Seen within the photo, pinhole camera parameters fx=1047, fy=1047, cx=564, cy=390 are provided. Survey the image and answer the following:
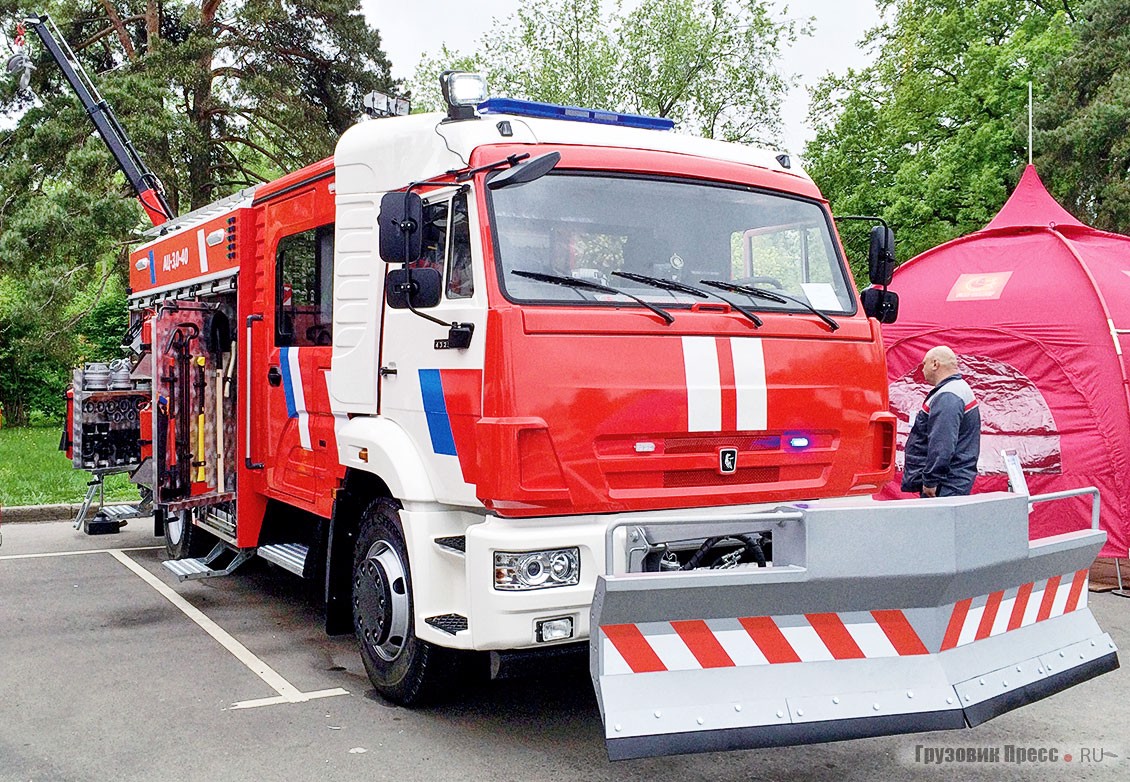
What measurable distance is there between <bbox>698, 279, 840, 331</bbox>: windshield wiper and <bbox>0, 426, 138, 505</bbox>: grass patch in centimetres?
973

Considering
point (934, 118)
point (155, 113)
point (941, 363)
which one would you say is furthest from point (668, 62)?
point (941, 363)

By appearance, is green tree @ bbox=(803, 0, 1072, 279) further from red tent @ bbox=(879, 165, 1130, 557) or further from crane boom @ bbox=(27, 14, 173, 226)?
crane boom @ bbox=(27, 14, 173, 226)

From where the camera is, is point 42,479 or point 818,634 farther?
point 42,479

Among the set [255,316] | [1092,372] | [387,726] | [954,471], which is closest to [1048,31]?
[1092,372]

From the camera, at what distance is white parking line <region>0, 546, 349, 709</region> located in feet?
17.8

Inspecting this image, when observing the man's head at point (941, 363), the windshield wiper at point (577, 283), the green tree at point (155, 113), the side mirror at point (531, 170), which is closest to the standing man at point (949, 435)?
the man's head at point (941, 363)

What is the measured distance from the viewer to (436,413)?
15.7 ft

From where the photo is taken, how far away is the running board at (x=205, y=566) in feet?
23.4

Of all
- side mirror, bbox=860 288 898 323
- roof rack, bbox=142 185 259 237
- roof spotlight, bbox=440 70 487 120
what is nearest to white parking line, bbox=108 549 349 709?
roof rack, bbox=142 185 259 237

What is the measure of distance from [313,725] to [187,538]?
4169 millimetres

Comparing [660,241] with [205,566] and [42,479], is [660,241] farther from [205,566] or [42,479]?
[42,479]

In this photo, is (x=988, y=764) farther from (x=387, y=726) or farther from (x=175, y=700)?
(x=175, y=700)

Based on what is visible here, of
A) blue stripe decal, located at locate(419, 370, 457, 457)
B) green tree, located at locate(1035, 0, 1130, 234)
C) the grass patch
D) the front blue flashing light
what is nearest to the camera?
blue stripe decal, located at locate(419, 370, 457, 457)

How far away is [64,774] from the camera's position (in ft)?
14.5
